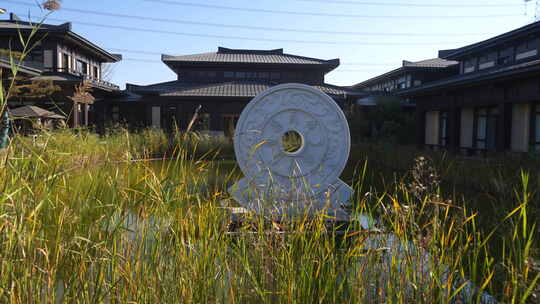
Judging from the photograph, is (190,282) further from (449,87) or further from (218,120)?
(218,120)

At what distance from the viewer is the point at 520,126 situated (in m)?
11.0

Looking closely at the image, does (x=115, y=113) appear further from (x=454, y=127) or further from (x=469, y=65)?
(x=469, y=65)

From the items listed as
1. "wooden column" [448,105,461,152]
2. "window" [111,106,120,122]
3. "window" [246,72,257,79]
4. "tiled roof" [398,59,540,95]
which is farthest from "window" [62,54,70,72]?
"wooden column" [448,105,461,152]

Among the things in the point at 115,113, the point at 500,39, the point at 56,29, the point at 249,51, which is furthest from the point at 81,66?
the point at 500,39

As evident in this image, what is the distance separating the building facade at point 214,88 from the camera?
18.1 metres

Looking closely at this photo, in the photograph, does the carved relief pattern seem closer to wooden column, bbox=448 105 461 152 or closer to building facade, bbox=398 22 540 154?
building facade, bbox=398 22 540 154

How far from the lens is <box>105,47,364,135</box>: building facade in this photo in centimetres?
1812

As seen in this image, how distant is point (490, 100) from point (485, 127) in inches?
80.4

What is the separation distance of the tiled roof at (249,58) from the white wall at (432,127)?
5.83 meters

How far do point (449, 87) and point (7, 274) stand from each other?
12.6 metres

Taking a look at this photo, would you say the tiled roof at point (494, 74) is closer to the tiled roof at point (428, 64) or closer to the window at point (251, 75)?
the tiled roof at point (428, 64)

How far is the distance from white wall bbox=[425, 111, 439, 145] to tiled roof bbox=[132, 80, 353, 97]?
4.09m

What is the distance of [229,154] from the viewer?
12.6 m

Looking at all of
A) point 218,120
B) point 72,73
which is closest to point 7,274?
point 218,120
